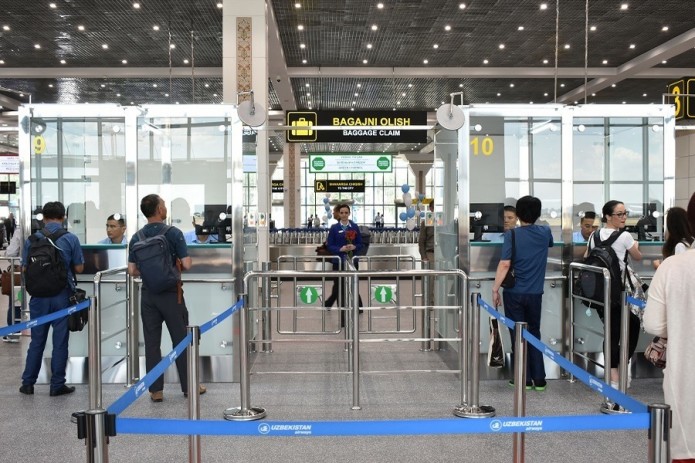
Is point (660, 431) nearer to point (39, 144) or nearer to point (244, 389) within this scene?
point (244, 389)

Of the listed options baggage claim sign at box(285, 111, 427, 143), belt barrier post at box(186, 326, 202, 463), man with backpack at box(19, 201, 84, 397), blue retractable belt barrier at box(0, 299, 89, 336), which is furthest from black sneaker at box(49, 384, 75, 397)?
baggage claim sign at box(285, 111, 427, 143)

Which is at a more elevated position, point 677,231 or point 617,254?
point 677,231

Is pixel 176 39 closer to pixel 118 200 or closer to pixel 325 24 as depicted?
pixel 325 24

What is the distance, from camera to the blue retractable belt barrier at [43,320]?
4062 millimetres

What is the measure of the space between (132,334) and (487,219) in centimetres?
350

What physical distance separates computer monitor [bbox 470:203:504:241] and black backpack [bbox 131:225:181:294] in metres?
2.95

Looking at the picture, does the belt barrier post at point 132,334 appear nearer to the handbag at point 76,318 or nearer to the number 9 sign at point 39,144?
the handbag at point 76,318

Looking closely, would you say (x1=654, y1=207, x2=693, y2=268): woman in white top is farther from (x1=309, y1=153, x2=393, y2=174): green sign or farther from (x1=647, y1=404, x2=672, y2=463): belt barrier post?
(x1=309, y1=153, x2=393, y2=174): green sign

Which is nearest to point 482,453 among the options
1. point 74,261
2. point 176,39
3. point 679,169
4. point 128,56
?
point 74,261

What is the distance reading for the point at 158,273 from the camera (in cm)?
504

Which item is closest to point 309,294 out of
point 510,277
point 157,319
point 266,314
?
point 266,314

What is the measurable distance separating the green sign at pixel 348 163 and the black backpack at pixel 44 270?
15.8 m

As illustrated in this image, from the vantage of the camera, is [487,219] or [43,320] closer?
[43,320]

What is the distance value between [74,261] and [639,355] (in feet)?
16.4
